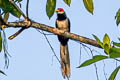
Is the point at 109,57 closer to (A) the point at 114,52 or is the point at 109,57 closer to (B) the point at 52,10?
(A) the point at 114,52

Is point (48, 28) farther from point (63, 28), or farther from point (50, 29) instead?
point (63, 28)

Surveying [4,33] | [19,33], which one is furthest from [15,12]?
[4,33]

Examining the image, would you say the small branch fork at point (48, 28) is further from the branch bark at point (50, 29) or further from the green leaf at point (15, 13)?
the green leaf at point (15, 13)

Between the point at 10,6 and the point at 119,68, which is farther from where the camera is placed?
the point at 10,6

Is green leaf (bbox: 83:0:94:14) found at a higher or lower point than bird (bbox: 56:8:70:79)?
higher

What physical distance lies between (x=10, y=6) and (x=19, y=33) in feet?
0.80

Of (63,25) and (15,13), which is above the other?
(15,13)

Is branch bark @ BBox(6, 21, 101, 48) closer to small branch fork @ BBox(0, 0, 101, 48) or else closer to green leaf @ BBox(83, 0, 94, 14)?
small branch fork @ BBox(0, 0, 101, 48)

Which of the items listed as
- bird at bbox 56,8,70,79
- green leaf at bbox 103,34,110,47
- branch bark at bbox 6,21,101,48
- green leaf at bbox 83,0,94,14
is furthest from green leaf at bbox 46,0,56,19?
bird at bbox 56,8,70,79

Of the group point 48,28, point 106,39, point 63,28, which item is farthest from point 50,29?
point 63,28

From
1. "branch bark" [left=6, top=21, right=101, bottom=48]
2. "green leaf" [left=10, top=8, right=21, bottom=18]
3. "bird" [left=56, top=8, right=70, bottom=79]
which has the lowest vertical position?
"bird" [left=56, top=8, right=70, bottom=79]

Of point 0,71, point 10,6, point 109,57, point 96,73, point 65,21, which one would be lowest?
point 65,21

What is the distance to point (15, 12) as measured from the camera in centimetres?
242

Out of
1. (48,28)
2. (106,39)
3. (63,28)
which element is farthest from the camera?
(63,28)
